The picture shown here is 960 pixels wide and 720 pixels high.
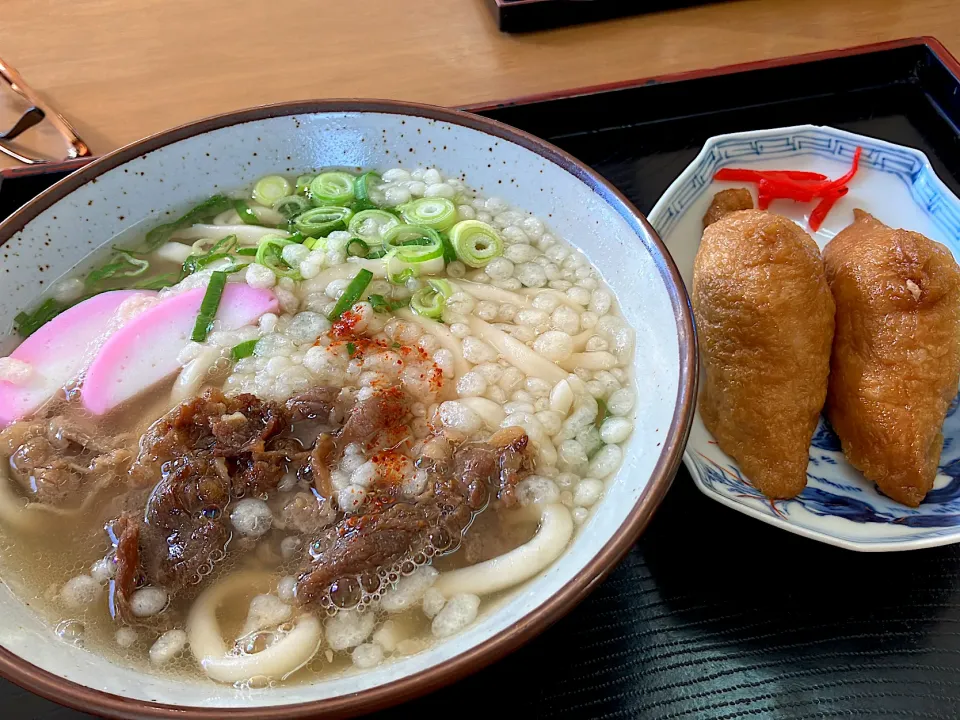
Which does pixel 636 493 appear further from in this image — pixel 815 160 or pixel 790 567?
pixel 815 160

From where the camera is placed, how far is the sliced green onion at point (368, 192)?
70.2 inches

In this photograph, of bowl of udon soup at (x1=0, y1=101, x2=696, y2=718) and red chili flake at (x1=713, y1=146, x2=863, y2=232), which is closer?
bowl of udon soup at (x1=0, y1=101, x2=696, y2=718)

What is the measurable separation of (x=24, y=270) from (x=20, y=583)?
70cm

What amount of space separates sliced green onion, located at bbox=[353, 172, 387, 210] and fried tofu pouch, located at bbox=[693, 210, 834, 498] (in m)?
0.82

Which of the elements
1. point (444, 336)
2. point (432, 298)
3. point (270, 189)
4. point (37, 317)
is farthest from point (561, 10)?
point (37, 317)

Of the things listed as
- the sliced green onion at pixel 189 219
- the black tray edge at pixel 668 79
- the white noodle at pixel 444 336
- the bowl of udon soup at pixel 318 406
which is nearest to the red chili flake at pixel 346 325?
the bowl of udon soup at pixel 318 406

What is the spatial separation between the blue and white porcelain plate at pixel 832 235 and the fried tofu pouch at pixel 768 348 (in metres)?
0.05

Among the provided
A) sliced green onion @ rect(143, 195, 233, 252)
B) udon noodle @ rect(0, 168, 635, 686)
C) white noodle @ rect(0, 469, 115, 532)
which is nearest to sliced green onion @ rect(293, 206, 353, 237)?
udon noodle @ rect(0, 168, 635, 686)

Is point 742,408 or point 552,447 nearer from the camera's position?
point 552,447

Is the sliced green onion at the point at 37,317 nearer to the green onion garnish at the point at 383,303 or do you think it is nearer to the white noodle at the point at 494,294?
the green onion garnish at the point at 383,303

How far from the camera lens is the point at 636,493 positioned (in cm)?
114

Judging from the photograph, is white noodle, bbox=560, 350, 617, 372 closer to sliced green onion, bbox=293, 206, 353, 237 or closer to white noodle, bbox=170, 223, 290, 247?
sliced green onion, bbox=293, 206, 353, 237

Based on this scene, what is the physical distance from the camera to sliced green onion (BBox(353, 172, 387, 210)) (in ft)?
5.85

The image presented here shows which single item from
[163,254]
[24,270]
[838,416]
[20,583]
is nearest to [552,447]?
[838,416]
